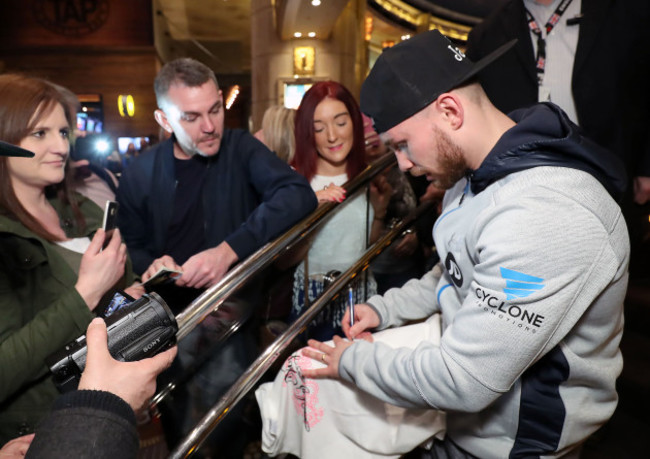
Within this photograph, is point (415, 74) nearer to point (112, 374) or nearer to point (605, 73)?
point (112, 374)

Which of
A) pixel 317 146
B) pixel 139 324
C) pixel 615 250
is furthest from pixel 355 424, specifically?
pixel 317 146

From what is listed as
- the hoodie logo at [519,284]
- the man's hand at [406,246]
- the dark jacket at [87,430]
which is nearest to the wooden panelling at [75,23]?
the man's hand at [406,246]

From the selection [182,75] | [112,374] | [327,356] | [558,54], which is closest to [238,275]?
[327,356]

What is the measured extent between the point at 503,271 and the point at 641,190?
1501mm

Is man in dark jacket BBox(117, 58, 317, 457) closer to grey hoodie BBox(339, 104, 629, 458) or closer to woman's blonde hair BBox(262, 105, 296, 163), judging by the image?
woman's blonde hair BBox(262, 105, 296, 163)

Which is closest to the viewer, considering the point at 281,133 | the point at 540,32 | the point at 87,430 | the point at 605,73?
the point at 87,430

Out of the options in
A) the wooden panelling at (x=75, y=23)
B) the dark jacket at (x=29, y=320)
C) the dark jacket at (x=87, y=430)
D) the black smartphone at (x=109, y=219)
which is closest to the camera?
the dark jacket at (x=87, y=430)

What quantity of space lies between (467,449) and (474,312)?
0.50m

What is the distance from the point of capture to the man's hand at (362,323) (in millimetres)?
1433

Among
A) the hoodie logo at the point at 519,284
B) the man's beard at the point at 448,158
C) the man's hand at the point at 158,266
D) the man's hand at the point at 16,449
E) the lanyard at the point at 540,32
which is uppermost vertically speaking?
the lanyard at the point at 540,32

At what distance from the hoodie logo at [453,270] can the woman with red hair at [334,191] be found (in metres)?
0.85

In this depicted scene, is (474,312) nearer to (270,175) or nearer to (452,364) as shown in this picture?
(452,364)

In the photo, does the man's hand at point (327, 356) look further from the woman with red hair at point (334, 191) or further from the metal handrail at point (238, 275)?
the woman with red hair at point (334, 191)

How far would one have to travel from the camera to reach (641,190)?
192 centimetres
